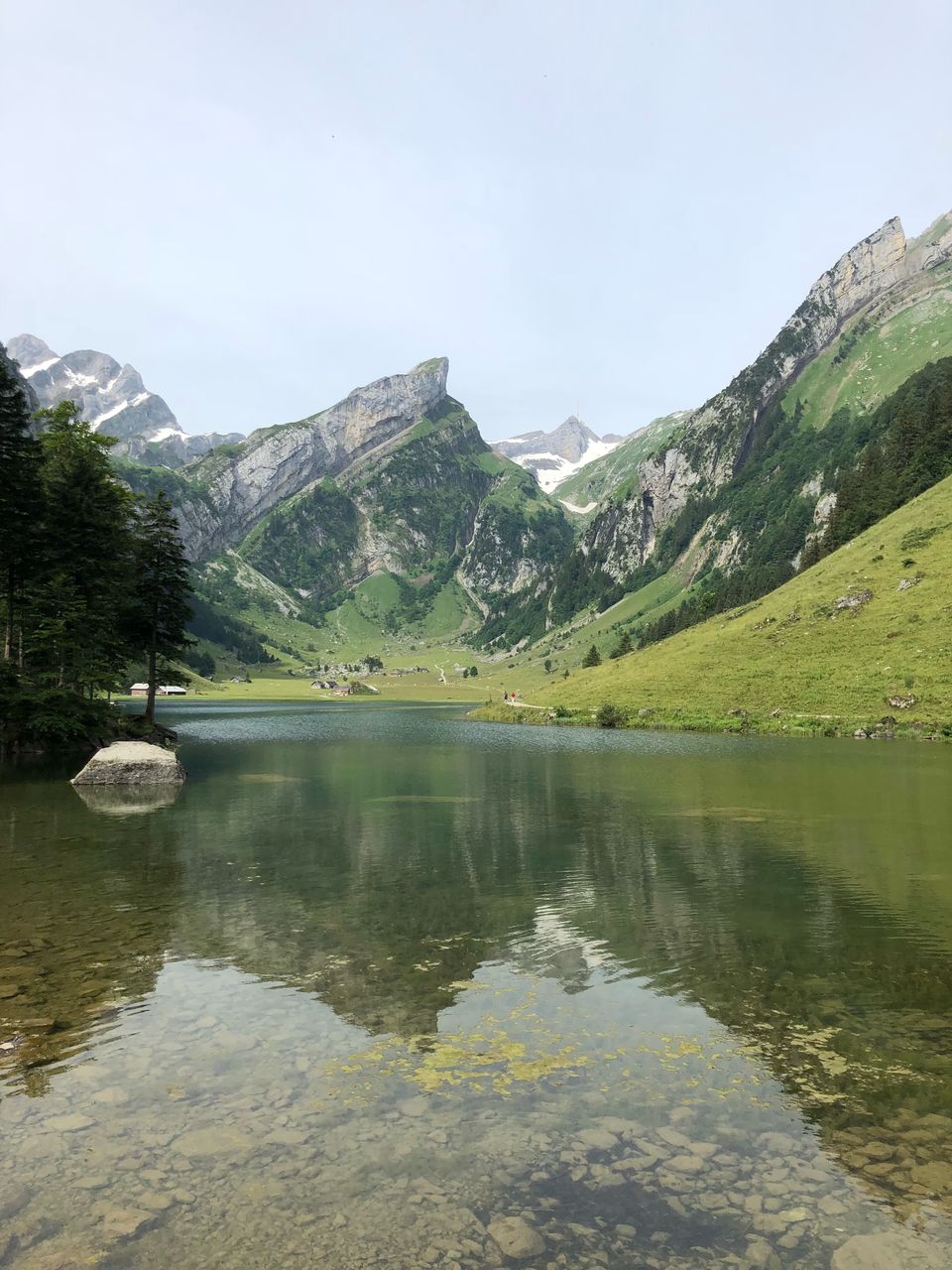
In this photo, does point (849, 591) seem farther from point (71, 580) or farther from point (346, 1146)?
point (346, 1146)

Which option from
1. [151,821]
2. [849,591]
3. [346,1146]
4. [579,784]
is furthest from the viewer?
[849,591]

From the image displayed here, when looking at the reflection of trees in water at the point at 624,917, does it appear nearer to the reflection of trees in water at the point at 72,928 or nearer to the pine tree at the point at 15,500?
the reflection of trees in water at the point at 72,928

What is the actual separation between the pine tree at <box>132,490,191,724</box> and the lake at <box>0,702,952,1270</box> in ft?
150

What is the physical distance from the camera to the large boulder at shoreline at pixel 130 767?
4631 centimetres

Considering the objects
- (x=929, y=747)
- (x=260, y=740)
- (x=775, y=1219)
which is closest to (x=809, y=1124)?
(x=775, y=1219)

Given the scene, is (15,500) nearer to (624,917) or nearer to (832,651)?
(624,917)

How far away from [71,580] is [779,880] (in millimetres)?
56894

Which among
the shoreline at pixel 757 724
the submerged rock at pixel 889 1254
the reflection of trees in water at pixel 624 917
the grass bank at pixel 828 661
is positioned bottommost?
the reflection of trees in water at pixel 624 917

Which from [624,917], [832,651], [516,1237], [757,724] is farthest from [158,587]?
[832,651]

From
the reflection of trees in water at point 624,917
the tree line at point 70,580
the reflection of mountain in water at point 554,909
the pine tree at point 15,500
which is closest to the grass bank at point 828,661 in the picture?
the reflection of mountain in water at point 554,909

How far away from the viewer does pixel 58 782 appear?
153 feet

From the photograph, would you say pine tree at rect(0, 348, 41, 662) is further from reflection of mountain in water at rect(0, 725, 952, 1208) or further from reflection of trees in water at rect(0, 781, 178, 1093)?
reflection of trees in water at rect(0, 781, 178, 1093)

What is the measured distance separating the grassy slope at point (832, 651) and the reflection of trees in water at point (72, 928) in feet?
276

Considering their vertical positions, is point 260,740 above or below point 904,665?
below
